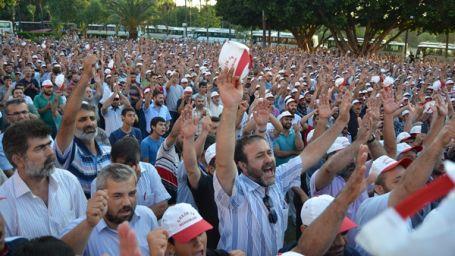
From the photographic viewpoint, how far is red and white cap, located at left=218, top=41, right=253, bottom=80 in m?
3.24

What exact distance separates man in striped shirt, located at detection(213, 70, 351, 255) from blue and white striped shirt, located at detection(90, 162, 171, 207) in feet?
2.78

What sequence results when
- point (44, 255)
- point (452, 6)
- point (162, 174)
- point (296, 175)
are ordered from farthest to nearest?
point (452, 6)
point (162, 174)
point (296, 175)
point (44, 255)

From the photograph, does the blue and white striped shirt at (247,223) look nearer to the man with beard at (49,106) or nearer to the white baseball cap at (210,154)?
the white baseball cap at (210,154)

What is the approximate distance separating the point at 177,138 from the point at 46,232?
2.29m

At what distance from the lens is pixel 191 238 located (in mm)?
2746

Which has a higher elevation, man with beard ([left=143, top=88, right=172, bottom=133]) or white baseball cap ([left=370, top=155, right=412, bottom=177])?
white baseball cap ([left=370, top=155, right=412, bottom=177])

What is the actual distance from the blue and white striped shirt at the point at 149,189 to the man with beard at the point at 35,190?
78 cm

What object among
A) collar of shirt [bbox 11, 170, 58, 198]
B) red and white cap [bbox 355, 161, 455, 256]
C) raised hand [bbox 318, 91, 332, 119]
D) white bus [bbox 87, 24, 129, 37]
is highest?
white bus [bbox 87, 24, 129, 37]

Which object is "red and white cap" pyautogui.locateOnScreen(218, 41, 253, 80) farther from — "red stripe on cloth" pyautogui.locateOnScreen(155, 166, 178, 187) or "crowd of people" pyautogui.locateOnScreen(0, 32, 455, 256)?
"red stripe on cloth" pyautogui.locateOnScreen(155, 166, 178, 187)

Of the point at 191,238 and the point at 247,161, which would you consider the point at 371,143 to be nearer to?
the point at 247,161

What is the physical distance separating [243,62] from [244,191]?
799 mm

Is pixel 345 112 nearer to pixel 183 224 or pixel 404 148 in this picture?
pixel 404 148

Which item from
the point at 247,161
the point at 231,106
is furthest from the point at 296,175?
the point at 231,106

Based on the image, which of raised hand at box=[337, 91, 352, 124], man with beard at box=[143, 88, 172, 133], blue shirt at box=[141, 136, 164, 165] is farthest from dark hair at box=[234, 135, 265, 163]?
man with beard at box=[143, 88, 172, 133]
